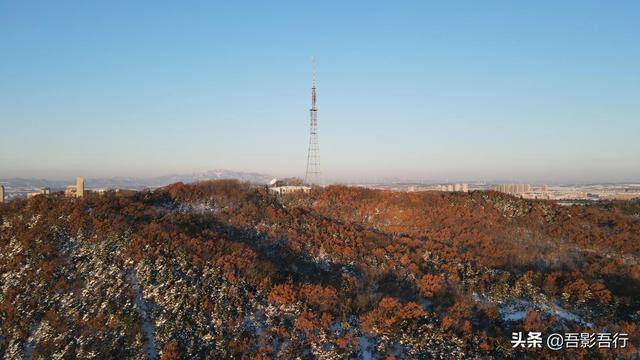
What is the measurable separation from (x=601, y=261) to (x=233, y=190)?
23.5 meters

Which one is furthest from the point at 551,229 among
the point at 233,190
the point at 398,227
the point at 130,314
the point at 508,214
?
the point at 130,314

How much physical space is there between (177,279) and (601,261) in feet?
78.2

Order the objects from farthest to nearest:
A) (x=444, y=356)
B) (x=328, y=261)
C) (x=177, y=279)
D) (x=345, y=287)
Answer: (x=328, y=261) < (x=345, y=287) < (x=177, y=279) < (x=444, y=356)

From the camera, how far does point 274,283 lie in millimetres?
17734

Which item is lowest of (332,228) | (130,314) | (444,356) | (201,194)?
(444,356)

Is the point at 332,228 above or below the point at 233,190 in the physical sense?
below

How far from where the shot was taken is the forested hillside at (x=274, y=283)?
47.2 feet

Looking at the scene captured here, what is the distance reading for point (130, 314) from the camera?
1503cm

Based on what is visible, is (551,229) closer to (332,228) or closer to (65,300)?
(332,228)

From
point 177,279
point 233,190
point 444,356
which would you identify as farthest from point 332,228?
point 444,356

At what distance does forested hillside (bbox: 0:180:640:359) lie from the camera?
1438 cm

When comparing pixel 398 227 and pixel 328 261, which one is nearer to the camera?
pixel 328 261

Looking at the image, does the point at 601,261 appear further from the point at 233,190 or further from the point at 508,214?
the point at 233,190

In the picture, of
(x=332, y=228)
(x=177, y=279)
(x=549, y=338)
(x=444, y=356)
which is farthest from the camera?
(x=332, y=228)
